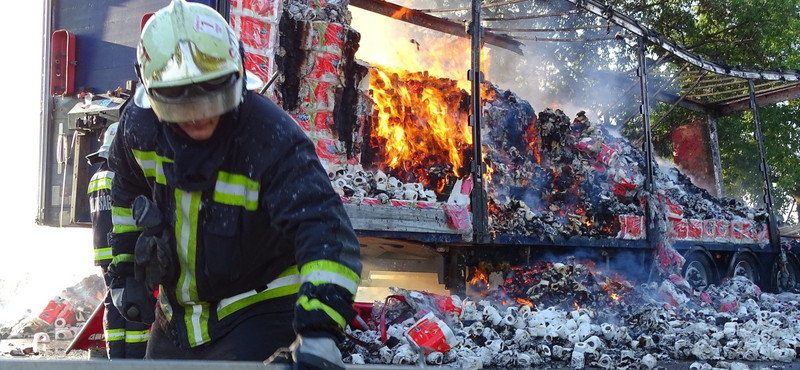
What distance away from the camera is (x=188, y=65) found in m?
2.10

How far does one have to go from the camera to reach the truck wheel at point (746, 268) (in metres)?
12.2

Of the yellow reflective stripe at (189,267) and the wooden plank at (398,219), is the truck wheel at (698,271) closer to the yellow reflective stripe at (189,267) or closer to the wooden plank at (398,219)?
the wooden plank at (398,219)

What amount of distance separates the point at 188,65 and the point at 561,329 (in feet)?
17.6

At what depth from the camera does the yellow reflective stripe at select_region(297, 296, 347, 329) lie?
6.26 feet

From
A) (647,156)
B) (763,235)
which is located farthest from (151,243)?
(763,235)

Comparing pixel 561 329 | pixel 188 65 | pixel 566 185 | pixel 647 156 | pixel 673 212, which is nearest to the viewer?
pixel 188 65

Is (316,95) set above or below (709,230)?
above

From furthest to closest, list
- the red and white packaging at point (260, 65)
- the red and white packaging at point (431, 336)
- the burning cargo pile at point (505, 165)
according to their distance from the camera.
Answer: the burning cargo pile at point (505, 165), the red and white packaging at point (260, 65), the red and white packaging at point (431, 336)

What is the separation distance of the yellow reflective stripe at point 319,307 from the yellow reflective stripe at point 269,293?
19.3 inches

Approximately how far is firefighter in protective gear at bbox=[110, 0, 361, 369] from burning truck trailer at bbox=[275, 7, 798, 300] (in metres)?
4.50

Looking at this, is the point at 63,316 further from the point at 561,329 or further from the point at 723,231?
the point at 723,231

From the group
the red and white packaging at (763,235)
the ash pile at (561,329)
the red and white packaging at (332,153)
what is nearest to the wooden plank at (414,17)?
the red and white packaging at (332,153)

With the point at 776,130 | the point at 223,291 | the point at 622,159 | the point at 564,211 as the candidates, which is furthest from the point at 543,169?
the point at 776,130

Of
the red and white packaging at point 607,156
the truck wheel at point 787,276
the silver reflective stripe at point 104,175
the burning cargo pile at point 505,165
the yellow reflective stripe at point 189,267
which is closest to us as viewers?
the yellow reflective stripe at point 189,267
